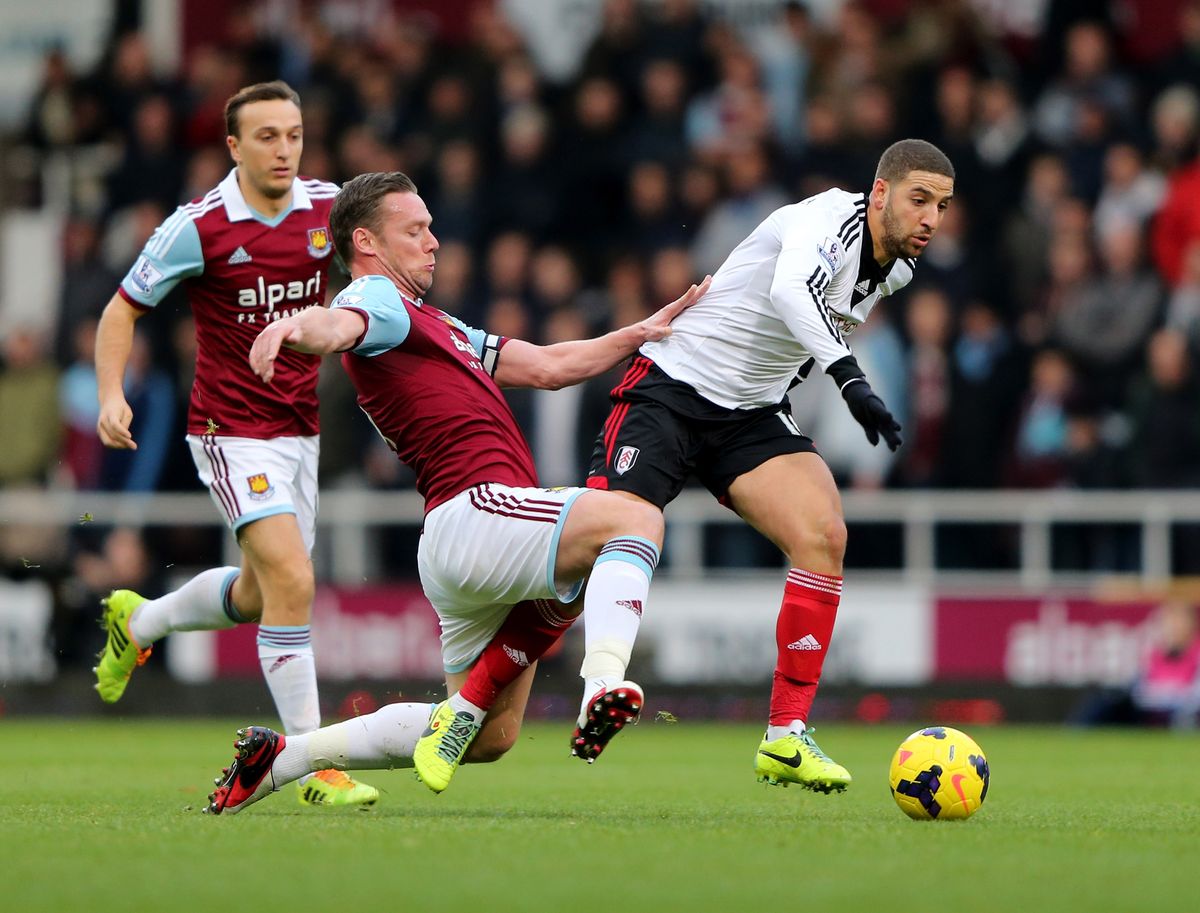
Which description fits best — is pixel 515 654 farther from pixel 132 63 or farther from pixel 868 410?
pixel 132 63

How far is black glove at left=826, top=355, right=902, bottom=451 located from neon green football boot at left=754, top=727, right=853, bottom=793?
4.04ft

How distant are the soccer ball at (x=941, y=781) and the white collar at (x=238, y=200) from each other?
3.45 m

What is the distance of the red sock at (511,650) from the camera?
7.30m

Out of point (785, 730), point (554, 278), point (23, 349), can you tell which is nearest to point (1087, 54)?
point (554, 278)

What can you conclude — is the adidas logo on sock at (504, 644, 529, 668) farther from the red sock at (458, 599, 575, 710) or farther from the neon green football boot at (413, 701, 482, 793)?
the neon green football boot at (413, 701, 482, 793)

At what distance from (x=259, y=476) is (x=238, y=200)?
114 cm

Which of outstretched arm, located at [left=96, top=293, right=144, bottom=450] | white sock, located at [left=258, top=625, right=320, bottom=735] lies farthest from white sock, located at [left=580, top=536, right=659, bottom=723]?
outstretched arm, located at [left=96, top=293, right=144, bottom=450]

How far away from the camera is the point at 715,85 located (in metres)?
17.2

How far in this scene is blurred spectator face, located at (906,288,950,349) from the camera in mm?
14508

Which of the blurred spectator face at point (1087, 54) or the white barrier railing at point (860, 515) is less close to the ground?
the blurred spectator face at point (1087, 54)

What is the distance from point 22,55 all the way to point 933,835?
54.8 ft

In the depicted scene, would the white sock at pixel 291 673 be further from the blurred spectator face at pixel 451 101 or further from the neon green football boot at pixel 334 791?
the blurred spectator face at pixel 451 101

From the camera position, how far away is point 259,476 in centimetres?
854

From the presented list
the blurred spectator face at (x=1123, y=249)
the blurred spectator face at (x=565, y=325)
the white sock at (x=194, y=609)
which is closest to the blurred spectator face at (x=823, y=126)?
the blurred spectator face at (x=565, y=325)
